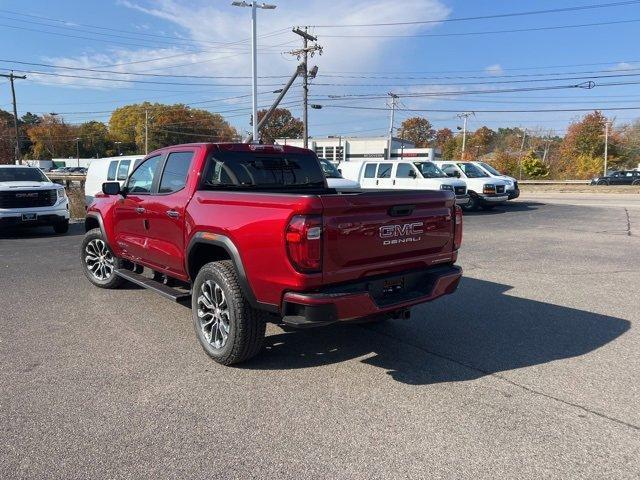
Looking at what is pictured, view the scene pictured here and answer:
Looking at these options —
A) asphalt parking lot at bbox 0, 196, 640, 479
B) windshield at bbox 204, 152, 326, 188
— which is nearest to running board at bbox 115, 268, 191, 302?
asphalt parking lot at bbox 0, 196, 640, 479

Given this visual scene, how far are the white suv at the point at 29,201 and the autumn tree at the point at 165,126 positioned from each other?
89135mm

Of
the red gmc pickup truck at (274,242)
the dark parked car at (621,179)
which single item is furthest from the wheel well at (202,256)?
the dark parked car at (621,179)

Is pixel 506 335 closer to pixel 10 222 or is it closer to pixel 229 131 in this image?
pixel 10 222

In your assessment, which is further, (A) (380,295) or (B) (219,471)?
(A) (380,295)

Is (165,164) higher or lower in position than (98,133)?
lower

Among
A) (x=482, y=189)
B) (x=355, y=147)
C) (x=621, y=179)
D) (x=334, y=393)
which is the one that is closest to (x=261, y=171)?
(x=334, y=393)

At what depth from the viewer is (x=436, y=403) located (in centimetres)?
362

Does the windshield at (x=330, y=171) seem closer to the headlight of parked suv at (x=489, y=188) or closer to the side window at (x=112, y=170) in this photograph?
the headlight of parked suv at (x=489, y=188)

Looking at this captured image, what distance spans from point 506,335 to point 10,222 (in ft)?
37.8

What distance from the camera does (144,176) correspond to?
5863mm

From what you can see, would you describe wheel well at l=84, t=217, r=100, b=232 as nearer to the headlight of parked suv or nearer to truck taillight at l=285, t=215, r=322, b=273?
truck taillight at l=285, t=215, r=322, b=273

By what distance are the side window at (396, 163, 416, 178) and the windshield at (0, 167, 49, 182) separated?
37.0ft

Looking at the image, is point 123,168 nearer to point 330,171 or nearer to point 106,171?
point 106,171

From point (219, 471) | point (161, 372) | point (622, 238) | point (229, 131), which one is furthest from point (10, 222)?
point (229, 131)
